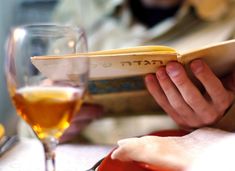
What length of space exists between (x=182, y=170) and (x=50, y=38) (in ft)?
0.76

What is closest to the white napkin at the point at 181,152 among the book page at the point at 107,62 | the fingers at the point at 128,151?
the fingers at the point at 128,151

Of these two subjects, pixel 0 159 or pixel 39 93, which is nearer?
pixel 39 93

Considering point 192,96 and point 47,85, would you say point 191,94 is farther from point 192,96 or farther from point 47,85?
point 47,85

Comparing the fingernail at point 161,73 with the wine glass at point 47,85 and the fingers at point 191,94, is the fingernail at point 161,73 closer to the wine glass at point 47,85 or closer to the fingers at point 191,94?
the fingers at point 191,94

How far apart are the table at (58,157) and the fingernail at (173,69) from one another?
0.16 metres

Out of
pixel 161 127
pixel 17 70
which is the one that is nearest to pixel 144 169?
pixel 17 70

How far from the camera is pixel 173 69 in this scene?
1.87 ft

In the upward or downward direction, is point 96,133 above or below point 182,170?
below

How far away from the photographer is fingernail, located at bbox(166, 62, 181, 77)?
0.57 m

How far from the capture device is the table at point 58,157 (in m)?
0.61

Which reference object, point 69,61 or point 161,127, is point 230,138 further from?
point 161,127

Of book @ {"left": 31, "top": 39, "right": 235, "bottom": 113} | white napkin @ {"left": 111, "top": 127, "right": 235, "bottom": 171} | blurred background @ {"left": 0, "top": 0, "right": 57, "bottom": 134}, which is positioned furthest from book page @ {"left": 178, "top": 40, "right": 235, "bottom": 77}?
blurred background @ {"left": 0, "top": 0, "right": 57, "bottom": 134}

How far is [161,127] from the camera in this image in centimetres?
105

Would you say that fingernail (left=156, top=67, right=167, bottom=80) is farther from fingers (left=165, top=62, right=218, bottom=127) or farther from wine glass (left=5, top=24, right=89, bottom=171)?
wine glass (left=5, top=24, right=89, bottom=171)
